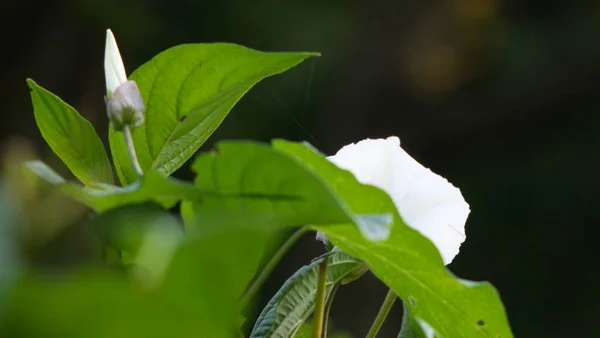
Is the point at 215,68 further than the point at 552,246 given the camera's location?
No

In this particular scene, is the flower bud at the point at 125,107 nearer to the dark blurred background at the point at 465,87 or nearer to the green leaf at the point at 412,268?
the green leaf at the point at 412,268

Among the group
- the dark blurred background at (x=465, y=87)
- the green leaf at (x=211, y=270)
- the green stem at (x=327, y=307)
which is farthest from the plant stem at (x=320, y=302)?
the dark blurred background at (x=465, y=87)

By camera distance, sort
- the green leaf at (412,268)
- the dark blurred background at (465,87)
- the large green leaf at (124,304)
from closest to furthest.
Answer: the large green leaf at (124,304), the green leaf at (412,268), the dark blurred background at (465,87)

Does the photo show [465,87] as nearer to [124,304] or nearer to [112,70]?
[112,70]

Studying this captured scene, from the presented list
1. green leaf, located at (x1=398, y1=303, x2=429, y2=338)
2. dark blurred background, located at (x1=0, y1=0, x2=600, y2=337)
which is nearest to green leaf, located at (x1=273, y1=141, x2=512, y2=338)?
Result: green leaf, located at (x1=398, y1=303, x2=429, y2=338)

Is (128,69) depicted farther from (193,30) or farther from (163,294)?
(163,294)

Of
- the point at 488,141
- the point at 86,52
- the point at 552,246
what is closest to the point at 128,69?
the point at 86,52
